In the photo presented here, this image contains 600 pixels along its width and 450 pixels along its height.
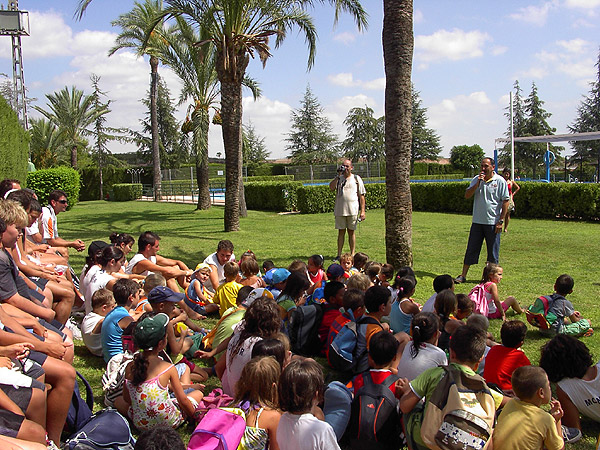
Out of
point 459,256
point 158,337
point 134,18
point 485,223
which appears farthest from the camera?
point 134,18

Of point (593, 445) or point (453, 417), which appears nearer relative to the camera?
point (453, 417)

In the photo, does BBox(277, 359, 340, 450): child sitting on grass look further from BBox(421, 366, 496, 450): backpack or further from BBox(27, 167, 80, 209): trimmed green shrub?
BBox(27, 167, 80, 209): trimmed green shrub

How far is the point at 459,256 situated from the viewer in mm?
10234

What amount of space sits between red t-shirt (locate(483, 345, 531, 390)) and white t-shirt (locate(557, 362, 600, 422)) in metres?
0.31

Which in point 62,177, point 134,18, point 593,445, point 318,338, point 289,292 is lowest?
point 593,445

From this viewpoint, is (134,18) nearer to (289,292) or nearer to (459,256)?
(459,256)

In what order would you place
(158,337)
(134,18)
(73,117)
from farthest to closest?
(73,117)
(134,18)
(158,337)

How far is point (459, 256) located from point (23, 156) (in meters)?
12.4

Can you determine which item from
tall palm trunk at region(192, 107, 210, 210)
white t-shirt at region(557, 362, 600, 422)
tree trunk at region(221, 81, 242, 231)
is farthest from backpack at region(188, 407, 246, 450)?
tall palm trunk at region(192, 107, 210, 210)

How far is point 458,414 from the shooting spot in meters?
2.76

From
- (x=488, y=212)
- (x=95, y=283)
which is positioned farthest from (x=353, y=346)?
(x=488, y=212)

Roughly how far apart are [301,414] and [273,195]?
2006 centimetres

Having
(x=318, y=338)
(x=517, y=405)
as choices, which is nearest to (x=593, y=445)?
(x=517, y=405)

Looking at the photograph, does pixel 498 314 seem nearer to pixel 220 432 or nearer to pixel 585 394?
pixel 585 394
